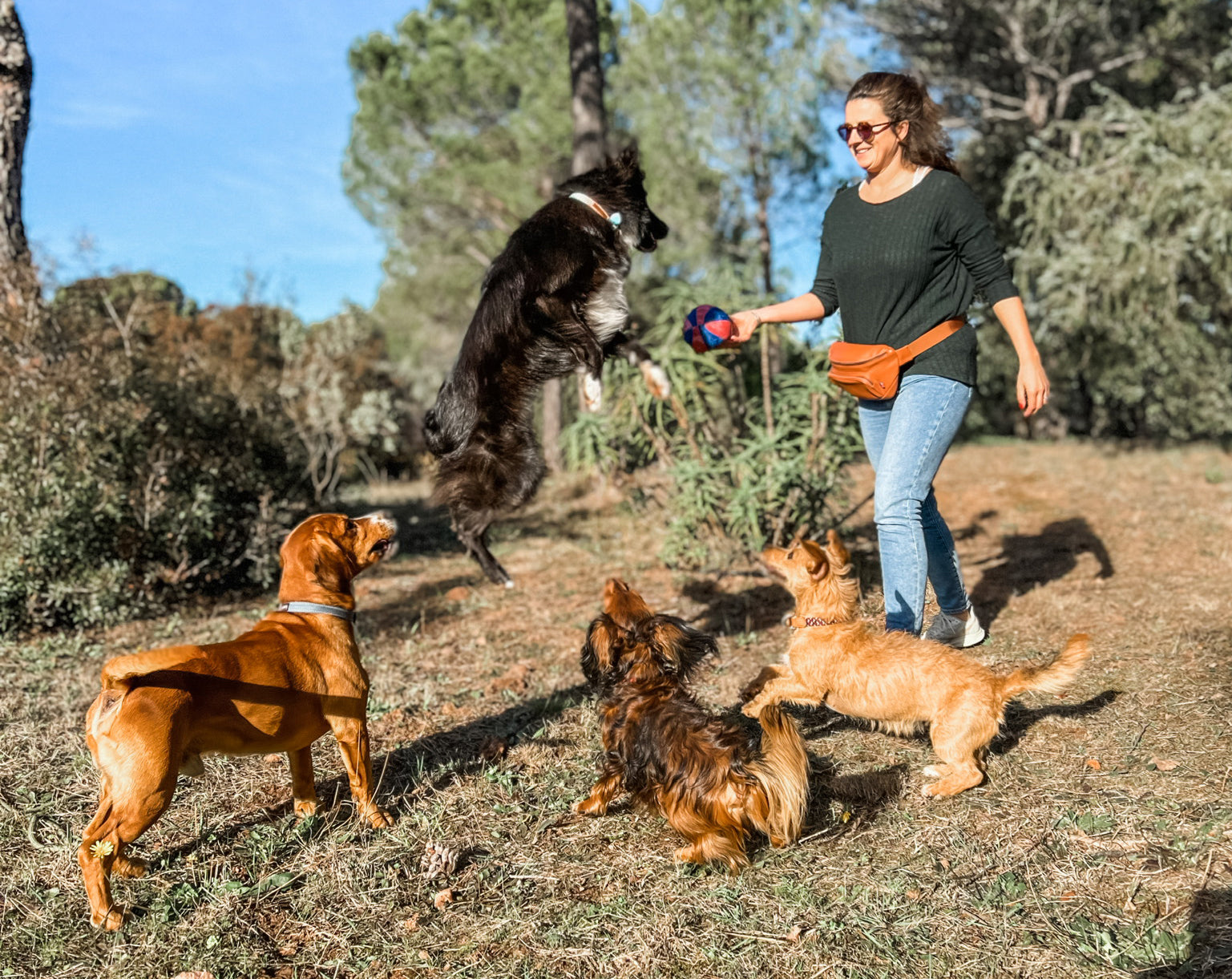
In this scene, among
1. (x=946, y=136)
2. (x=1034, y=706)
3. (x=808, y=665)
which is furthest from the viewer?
(x=1034, y=706)

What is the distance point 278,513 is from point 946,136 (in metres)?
5.65

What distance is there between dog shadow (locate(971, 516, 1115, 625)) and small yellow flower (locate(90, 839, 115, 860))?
167 inches

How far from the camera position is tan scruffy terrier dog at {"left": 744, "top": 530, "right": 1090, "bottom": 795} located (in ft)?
9.89

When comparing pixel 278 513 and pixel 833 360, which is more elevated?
pixel 833 360

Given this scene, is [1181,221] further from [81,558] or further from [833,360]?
[81,558]

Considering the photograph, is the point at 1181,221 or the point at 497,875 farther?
the point at 1181,221

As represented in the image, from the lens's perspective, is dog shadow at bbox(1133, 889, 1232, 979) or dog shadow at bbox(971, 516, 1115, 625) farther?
dog shadow at bbox(971, 516, 1115, 625)

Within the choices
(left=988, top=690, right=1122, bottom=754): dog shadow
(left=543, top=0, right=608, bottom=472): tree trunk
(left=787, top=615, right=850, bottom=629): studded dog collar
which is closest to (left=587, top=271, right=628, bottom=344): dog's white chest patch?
(left=787, top=615, right=850, bottom=629): studded dog collar

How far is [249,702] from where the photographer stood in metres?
2.75

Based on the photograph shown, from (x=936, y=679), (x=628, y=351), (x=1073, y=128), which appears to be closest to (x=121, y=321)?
(x=628, y=351)

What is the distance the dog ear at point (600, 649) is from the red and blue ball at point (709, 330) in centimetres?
127

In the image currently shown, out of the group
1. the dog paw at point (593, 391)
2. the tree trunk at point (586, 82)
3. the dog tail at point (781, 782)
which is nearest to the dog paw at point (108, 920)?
the dog tail at point (781, 782)

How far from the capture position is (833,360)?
361cm

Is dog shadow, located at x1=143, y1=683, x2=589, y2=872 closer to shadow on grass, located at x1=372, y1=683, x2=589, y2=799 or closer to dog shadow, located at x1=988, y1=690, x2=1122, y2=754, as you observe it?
shadow on grass, located at x1=372, y1=683, x2=589, y2=799
